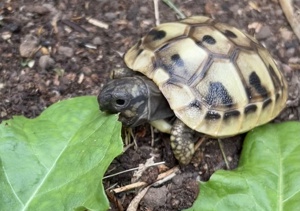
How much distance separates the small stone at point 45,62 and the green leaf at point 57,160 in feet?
1.79

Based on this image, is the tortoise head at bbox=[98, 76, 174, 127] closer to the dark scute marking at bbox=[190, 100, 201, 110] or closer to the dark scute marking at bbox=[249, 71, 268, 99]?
the dark scute marking at bbox=[190, 100, 201, 110]

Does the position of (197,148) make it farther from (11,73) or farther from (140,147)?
(11,73)

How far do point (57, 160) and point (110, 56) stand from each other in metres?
0.87

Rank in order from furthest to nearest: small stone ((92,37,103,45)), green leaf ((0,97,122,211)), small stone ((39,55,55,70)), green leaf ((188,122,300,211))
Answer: small stone ((92,37,103,45))
small stone ((39,55,55,70))
green leaf ((188,122,300,211))
green leaf ((0,97,122,211))

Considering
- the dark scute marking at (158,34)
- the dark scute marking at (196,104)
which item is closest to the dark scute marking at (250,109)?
the dark scute marking at (196,104)

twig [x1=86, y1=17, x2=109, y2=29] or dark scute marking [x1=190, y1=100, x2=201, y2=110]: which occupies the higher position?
twig [x1=86, y1=17, x2=109, y2=29]

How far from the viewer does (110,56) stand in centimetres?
273

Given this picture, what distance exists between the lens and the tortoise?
2320mm

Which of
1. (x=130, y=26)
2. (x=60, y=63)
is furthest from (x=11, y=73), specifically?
(x=130, y=26)

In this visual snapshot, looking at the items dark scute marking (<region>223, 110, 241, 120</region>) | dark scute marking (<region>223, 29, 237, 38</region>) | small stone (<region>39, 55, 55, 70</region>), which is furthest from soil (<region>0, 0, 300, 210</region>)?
dark scute marking (<region>223, 29, 237, 38</region>)

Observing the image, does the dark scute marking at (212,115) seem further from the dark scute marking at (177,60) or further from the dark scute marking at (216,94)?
the dark scute marking at (177,60)

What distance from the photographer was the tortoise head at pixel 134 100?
2.21 m

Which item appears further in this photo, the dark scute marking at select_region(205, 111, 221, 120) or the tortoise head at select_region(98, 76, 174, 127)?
the dark scute marking at select_region(205, 111, 221, 120)

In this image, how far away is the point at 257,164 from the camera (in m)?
2.22
